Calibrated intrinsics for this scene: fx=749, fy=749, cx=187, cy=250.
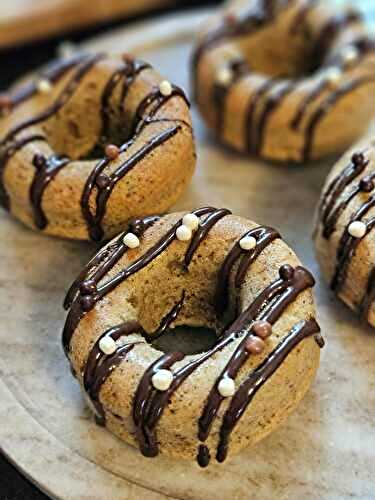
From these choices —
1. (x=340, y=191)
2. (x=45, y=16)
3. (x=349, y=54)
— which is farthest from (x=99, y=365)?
(x=45, y=16)

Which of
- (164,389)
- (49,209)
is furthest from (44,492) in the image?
(49,209)

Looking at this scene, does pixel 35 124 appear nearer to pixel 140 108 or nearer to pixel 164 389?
pixel 140 108

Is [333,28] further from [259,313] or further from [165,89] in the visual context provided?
[259,313]

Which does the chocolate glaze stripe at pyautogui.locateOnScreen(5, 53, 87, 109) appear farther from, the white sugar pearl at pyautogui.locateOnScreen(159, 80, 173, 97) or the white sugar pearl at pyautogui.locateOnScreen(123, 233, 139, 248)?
the white sugar pearl at pyautogui.locateOnScreen(123, 233, 139, 248)

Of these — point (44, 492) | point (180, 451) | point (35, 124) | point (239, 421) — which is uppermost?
point (35, 124)

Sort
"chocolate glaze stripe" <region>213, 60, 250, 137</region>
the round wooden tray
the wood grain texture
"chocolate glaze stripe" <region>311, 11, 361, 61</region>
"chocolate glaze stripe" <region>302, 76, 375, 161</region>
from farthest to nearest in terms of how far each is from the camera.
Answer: the wood grain texture < "chocolate glaze stripe" <region>311, 11, 361, 61</region> < "chocolate glaze stripe" <region>213, 60, 250, 137</region> < "chocolate glaze stripe" <region>302, 76, 375, 161</region> < the round wooden tray

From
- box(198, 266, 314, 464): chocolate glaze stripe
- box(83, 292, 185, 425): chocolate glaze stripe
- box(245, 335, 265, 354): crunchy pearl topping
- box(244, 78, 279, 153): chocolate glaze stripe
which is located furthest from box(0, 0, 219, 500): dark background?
box(245, 335, 265, 354): crunchy pearl topping

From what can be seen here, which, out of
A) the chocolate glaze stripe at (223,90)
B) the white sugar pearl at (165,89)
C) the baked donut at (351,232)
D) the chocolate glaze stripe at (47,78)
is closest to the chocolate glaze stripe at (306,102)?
the chocolate glaze stripe at (223,90)
